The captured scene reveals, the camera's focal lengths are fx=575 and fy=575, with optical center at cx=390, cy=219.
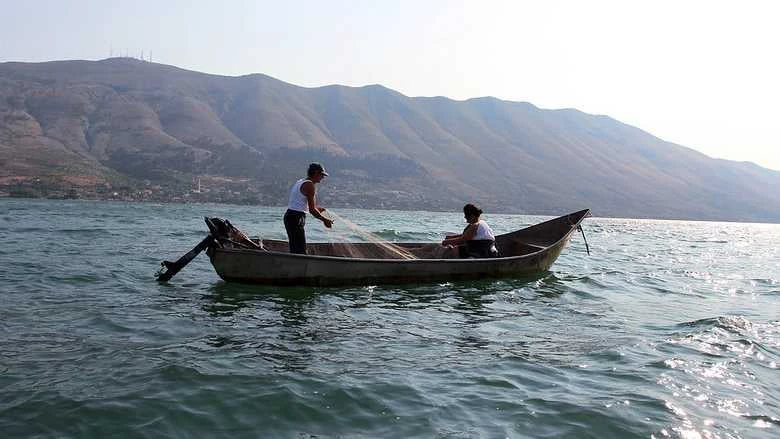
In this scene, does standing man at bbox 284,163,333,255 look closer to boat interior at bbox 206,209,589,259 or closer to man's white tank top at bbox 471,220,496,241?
boat interior at bbox 206,209,589,259

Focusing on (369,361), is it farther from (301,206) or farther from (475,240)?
(475,240)

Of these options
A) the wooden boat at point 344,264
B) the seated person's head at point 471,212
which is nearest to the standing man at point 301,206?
→ the wooden boat at point 344,264

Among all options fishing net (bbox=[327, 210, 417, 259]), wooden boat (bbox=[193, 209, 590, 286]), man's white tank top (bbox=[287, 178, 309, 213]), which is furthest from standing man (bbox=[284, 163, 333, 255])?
fishing net (bbox=[327, 210, 417, 259])

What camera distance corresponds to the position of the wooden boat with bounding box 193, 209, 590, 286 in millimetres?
13141

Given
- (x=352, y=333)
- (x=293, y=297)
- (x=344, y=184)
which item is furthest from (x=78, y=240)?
(x=344, y=184)

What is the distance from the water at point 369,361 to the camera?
6.02 m

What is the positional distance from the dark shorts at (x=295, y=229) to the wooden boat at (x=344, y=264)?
362 mm

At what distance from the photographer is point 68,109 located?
6220 inches

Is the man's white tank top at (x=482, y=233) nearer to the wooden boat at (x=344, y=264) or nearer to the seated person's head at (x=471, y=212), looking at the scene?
the seated person's head at (x=471, y=212)

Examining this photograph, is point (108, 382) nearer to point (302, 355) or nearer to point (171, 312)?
point (302, 355)

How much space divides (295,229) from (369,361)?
6163 millimetres

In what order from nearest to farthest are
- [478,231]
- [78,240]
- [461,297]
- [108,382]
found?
1. [108,382]
2. [461,297]
3. [478,231]
4. [78,240]

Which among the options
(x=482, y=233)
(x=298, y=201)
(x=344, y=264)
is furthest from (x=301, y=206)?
(x=482, y=233)

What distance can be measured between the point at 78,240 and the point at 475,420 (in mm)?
22691
